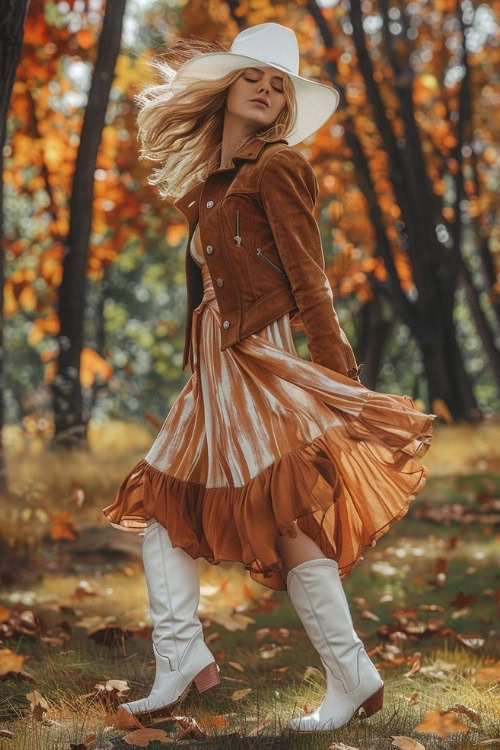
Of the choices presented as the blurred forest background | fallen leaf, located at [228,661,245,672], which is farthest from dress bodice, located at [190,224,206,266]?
the blurred forest background

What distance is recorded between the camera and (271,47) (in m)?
3.28

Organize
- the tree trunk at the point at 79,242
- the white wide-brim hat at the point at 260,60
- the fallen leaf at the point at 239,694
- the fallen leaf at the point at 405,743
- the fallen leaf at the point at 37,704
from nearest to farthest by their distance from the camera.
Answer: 1. the fallen leaf at the point at 405,743
2. the fallen leaf at the point at 37,704
3. the white wide-brim hat at the point at 260,60
4. the fallen leaf at the point at 239,694
5. the tree trunk at the point at 79,242

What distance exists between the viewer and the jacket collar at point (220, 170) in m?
3.20

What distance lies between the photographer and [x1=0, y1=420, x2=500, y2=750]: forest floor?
9.67 ft

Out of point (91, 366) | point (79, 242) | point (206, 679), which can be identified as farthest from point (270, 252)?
point (91, 366)

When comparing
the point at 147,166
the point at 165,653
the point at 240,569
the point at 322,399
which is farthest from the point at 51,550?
the point at 147,166

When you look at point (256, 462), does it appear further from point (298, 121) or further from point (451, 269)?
point (451, 269)

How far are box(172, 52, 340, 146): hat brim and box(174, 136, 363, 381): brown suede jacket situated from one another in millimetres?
271

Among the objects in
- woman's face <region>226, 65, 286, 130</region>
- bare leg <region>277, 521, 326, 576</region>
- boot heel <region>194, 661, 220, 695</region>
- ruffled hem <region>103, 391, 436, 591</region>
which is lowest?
boot heel <region>194, 661, 220, 695</region>

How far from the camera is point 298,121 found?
3568 mm

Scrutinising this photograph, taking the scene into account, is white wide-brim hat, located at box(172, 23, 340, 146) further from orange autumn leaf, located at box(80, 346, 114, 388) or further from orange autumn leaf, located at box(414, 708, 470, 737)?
orange autumn leaf, located at box(80, 346, 114, 388)

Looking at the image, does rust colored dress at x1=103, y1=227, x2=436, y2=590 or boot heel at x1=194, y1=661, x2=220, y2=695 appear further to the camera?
boot heel at x1=194, y1=661, x2=220, y2=695

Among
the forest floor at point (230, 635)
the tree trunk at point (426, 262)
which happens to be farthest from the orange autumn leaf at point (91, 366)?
the tree trunk at point (426, 262)

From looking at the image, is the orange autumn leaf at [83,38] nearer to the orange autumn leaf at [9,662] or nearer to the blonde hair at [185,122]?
the blonde hair at [185,122]
